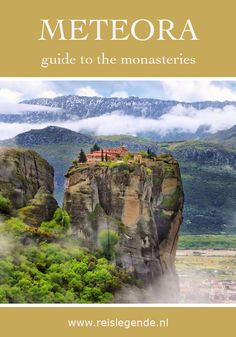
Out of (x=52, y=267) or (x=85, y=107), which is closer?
(x=52, y=267)

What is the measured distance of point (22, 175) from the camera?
21953 mm

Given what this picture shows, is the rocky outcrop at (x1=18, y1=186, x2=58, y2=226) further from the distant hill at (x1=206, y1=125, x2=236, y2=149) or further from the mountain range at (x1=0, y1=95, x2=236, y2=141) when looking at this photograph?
the distant hill at (x1=206, y1=125, x2=236, y2=149)

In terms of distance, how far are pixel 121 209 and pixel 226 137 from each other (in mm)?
16242

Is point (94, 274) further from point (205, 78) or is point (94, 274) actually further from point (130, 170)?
point (205, 78)

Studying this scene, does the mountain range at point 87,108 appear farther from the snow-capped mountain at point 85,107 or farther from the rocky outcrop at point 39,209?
the rocky outcrop at point 39,209

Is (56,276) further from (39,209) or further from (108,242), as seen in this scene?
(39,209)

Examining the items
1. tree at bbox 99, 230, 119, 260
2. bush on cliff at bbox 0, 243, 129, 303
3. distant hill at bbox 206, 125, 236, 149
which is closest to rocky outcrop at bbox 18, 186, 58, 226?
bush on cliff at bbox 0, 243, 129, 303

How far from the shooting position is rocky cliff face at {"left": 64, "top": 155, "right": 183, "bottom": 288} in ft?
71.0

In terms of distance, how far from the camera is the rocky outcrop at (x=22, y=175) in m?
21.5

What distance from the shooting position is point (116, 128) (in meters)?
28.3

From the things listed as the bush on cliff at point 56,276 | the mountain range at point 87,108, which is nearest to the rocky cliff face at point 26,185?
the bush on cliff at point 56,276

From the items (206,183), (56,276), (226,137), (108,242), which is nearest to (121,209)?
(108,242)

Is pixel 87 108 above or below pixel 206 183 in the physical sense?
above

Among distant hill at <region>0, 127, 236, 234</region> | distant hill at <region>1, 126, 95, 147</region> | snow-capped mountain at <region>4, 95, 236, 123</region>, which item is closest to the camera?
snow-capped mountain at <region>4, 95, 236, 123</region>
